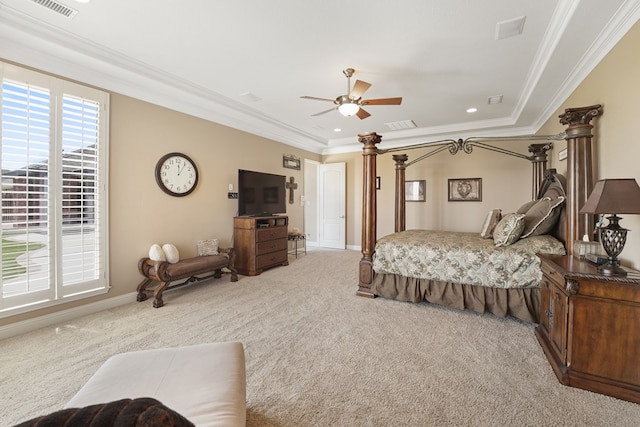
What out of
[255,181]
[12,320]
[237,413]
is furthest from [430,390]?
[255,181]

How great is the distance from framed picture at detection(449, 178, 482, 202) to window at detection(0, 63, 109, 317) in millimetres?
6067

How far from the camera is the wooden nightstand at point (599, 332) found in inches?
65.6

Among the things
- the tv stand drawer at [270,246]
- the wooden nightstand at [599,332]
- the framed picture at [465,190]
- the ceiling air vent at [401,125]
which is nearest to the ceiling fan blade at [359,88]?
the wooden nightstand at [599,332]

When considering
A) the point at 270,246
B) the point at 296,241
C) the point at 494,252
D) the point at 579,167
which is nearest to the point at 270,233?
the point at 270,246

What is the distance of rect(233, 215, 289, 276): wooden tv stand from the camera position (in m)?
4.58

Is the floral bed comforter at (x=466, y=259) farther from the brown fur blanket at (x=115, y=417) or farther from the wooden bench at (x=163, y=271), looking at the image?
the brown fur blanket at (x=115, y=417)

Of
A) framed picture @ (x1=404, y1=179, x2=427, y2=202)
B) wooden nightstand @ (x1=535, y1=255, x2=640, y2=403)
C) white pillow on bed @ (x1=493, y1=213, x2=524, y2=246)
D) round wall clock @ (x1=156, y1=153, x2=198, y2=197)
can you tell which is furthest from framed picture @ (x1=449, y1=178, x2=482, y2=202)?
round wall clock @ (x1=156, y1=153, x2=198, y2=197)

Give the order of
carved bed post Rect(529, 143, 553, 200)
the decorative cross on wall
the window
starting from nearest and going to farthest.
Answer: the window
carved bed post Rect(529, 143, 553, 200)
the decorative cross on wall

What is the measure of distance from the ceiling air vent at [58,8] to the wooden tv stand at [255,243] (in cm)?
305

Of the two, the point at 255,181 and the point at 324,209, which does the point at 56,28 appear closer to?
the point at 255,181

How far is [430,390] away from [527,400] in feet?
1.88

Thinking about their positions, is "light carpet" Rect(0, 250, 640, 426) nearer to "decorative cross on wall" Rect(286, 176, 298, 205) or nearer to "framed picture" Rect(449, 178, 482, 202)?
"decorative cross on wall" Rect(286, 176, 298, 205)

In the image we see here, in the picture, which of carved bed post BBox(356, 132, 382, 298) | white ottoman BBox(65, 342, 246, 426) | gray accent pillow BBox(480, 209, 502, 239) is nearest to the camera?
white ottoman BBox(65, 342, 246, 426)

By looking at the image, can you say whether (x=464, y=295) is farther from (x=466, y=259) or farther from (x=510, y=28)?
(x=510, y=28)
